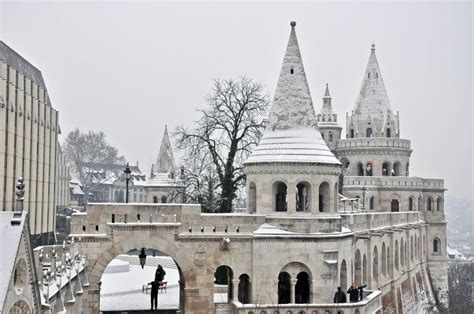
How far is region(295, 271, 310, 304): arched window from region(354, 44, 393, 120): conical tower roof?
2614cm

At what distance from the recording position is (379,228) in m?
31.3

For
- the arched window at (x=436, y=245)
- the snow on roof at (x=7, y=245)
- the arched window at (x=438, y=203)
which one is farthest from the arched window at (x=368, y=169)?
the snow on roof at (x=7, y=245)

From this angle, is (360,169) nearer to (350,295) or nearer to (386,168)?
(386,168)

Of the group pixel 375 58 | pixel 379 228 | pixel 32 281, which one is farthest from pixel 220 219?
pixel 375 58

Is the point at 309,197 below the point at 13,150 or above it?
below

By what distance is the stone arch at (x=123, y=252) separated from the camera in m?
20.5

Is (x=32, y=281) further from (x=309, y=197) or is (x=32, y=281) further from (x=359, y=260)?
(x=359, y=260)

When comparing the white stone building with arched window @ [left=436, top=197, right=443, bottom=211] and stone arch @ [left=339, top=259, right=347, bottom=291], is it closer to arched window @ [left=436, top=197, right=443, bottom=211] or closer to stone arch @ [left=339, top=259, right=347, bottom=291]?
stone arch @ [left=339, top=259, right=347, bottom=291]

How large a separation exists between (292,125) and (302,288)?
5301 millimetres

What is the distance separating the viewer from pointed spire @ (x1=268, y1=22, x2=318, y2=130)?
22.6 metres

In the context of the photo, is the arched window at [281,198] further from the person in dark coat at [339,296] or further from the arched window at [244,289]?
the person in dark coat at [339,296]

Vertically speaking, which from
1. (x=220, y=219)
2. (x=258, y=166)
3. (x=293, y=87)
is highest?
(x=293, y=87)

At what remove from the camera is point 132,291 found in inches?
1144

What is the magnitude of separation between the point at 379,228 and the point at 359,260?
4.89 m
